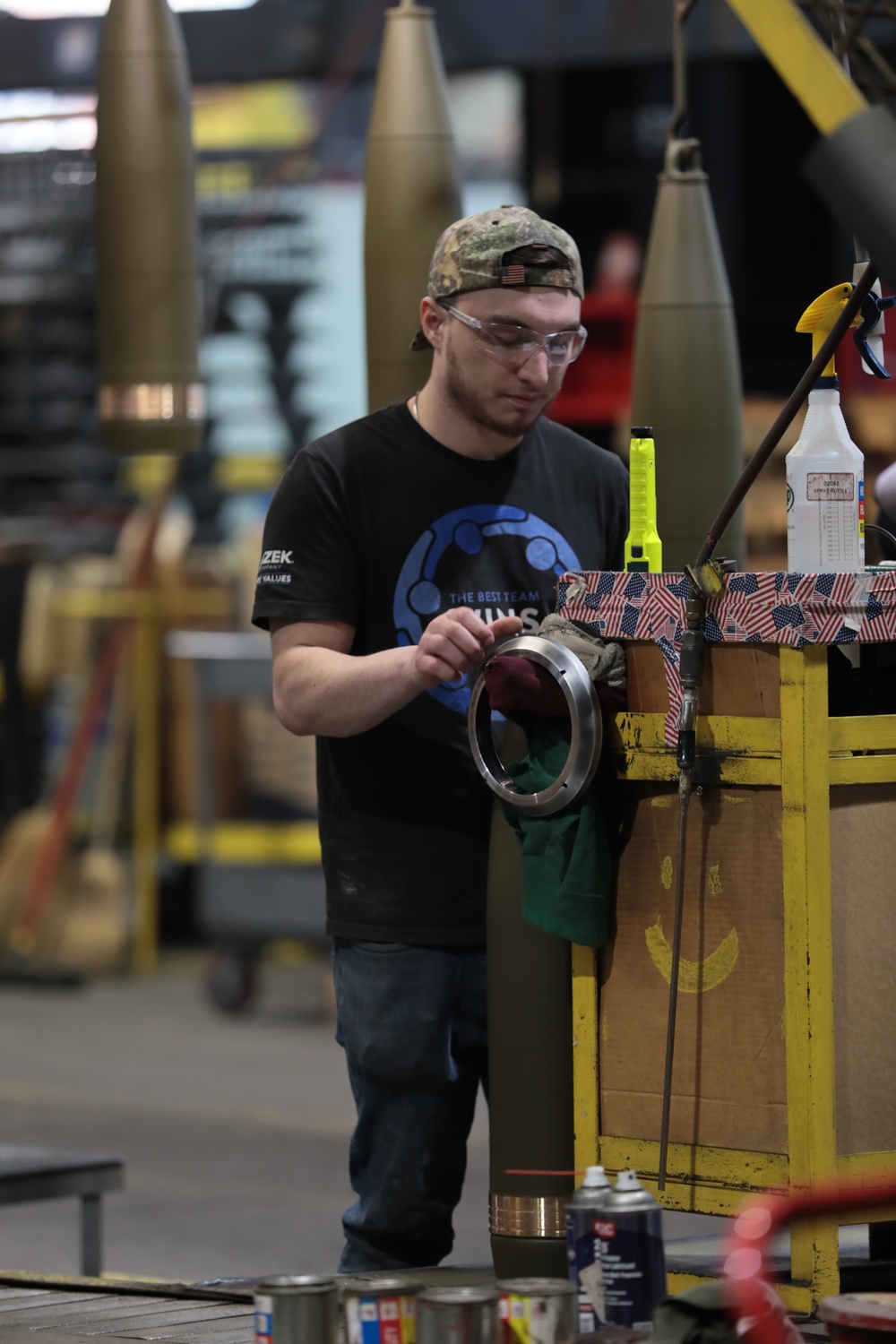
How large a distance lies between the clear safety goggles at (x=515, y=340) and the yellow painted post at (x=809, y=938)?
0.58 meters

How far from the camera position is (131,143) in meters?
3.39

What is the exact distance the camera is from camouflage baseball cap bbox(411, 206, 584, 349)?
2547mm

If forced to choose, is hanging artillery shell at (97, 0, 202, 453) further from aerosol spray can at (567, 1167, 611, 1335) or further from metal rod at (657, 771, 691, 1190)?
aerosol spray can at (567, 1167, 611, 1335)

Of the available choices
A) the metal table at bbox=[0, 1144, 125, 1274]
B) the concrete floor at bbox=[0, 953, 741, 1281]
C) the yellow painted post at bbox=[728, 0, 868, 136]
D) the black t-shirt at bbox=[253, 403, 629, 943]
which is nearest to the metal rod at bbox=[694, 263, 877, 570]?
the yellow painted post at bbox=[728, 0, 868, 136]

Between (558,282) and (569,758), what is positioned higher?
(558,282)

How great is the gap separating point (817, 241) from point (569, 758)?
6.88 metres

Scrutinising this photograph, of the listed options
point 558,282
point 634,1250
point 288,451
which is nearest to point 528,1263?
point 634,1250

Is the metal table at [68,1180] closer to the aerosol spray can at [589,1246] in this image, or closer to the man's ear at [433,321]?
the man's ear at [433,321]

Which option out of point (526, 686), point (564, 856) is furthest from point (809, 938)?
point (526, 686)

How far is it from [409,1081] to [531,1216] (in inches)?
13.6

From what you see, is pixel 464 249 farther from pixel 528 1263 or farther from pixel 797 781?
pixel 528 1263

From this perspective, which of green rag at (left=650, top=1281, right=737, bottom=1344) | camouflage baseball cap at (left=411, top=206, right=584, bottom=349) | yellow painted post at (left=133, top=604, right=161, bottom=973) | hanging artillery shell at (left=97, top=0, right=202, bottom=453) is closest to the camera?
green rag at (left=650, top=1281, right=737, bottom=1344)

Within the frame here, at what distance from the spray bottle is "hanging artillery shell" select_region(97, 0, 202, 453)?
4.39ft

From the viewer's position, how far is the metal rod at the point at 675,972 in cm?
221
